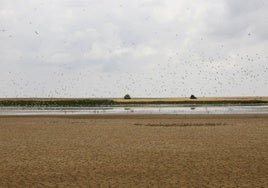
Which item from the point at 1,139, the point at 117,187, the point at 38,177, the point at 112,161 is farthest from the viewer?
the point at 1,139

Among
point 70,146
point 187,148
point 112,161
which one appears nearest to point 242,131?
point 187,148

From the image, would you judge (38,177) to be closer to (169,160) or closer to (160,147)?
(169,160)

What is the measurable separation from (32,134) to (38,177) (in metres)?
14.6

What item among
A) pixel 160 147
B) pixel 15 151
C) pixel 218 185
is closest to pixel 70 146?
pixel 15 151

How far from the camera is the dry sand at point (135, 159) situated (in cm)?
1348

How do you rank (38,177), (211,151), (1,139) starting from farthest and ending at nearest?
(1,139) < (211,151) < (38,177)

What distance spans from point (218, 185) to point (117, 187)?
2872 mm

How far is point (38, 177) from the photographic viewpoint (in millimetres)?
14109

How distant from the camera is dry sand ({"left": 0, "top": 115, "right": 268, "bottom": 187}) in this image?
13.5m

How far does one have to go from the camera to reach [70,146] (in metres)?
22.0

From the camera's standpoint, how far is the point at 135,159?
17625 mm

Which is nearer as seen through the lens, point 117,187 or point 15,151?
point 117,187

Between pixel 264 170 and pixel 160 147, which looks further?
pixel 160 147

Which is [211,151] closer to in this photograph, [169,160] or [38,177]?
[169,160]
